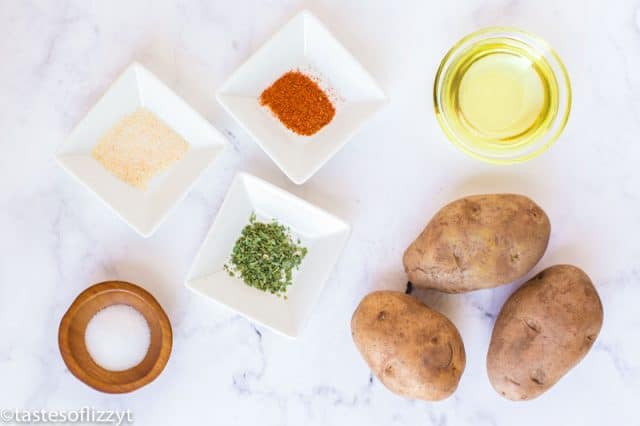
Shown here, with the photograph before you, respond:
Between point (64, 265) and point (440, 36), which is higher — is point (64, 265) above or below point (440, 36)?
above

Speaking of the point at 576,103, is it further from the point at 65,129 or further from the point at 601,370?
the point at 65,129

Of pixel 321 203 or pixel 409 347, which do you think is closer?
pixel 409 347

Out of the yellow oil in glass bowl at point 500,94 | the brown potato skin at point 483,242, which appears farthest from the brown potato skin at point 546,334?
the yellow oil in glass bowl at point 500,94

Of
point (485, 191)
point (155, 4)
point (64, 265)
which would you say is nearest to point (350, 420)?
point (485, 191)

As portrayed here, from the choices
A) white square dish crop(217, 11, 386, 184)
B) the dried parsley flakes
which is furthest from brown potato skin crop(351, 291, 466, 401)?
white square dish crop(217, 11, 386, 184)

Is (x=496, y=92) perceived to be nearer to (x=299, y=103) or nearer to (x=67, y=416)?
(x=299, y=103)

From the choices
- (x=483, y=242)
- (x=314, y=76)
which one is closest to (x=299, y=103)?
(x=314, y=76)
